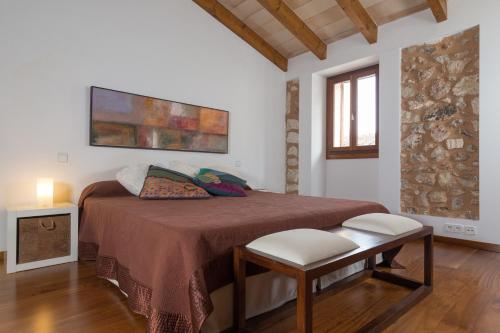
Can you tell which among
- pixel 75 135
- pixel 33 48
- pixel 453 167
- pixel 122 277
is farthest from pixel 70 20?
pixel 453 167

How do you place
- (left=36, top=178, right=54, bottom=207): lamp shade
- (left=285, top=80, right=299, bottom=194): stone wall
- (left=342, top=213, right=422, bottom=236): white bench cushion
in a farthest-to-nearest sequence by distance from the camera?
(left=285, top=80, right=299, bottom=194): stone wall, (left=36, top=178, right=54, bottom=207): lamp shade, (left=342, top=213, right=422, bottom=236): white bench cushion

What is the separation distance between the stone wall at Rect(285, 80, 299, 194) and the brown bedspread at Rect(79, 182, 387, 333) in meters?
2.46

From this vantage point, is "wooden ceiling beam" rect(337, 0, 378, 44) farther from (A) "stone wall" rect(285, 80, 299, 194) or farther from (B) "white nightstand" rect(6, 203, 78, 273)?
(B) "white nightstand" rect(6, 203, 78, 273)

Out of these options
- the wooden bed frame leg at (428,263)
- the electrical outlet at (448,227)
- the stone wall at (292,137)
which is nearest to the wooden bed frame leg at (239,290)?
the wooden bed frame leg at (428,263)

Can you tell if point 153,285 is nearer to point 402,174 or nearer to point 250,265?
point 250,265

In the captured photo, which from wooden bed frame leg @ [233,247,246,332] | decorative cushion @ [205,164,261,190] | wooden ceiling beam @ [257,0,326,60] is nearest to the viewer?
wooden bed frame leg @ [233,247,246,332]

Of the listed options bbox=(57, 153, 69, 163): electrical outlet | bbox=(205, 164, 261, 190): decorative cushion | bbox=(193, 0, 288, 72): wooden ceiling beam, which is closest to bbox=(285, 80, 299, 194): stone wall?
bbox=(193, 0, 288, 72): wooden ceiling beam

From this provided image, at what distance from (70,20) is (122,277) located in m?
2.50

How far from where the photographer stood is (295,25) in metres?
3.70

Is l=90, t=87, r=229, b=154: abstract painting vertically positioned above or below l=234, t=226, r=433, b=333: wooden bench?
above

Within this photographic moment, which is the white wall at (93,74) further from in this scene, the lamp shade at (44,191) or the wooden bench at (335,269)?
the wooden bench at (335,269)

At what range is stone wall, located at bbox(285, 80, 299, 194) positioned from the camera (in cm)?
457

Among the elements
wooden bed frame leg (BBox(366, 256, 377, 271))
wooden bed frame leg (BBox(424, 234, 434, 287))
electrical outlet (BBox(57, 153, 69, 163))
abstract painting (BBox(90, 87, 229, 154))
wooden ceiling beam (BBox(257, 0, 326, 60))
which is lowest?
wooden bed frame leg (BBox(366, 256, 377, 271))

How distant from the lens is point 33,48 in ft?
8.39
